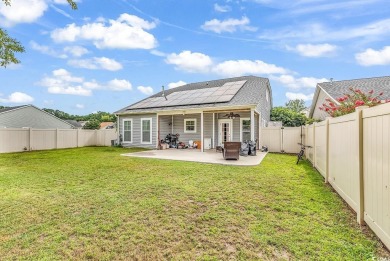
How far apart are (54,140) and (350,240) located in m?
17.8

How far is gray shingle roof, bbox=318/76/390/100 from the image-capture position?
13.1 metres

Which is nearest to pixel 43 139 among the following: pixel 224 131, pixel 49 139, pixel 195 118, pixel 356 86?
pixel 49 139

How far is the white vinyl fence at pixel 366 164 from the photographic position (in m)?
2.45

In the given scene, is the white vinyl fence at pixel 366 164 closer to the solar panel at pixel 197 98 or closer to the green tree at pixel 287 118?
the solar panel at pixel 197 98

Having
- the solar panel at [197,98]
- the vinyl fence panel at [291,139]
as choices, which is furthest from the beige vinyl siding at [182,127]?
the vinyl fence panel at [291,139]

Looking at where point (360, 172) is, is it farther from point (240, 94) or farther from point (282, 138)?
point (240, 94)

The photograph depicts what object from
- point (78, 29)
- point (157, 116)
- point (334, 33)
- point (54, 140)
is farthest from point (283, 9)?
point (54, 140)

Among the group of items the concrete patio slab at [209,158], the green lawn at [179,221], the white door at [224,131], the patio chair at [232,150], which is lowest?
the green lawn at [179,221]

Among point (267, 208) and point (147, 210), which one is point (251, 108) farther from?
point (147, 210)

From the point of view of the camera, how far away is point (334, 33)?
12328 millimetres

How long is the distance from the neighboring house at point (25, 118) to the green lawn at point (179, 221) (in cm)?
2324

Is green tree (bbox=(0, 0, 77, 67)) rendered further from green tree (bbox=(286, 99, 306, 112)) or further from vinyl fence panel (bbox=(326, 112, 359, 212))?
green tree (bbox=(286, 99, 306, 112))

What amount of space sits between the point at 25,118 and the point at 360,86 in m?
32.9

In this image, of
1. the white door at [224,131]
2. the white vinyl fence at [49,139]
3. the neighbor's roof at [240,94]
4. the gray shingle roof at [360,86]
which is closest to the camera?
the neighbor's roof at [240,94]
